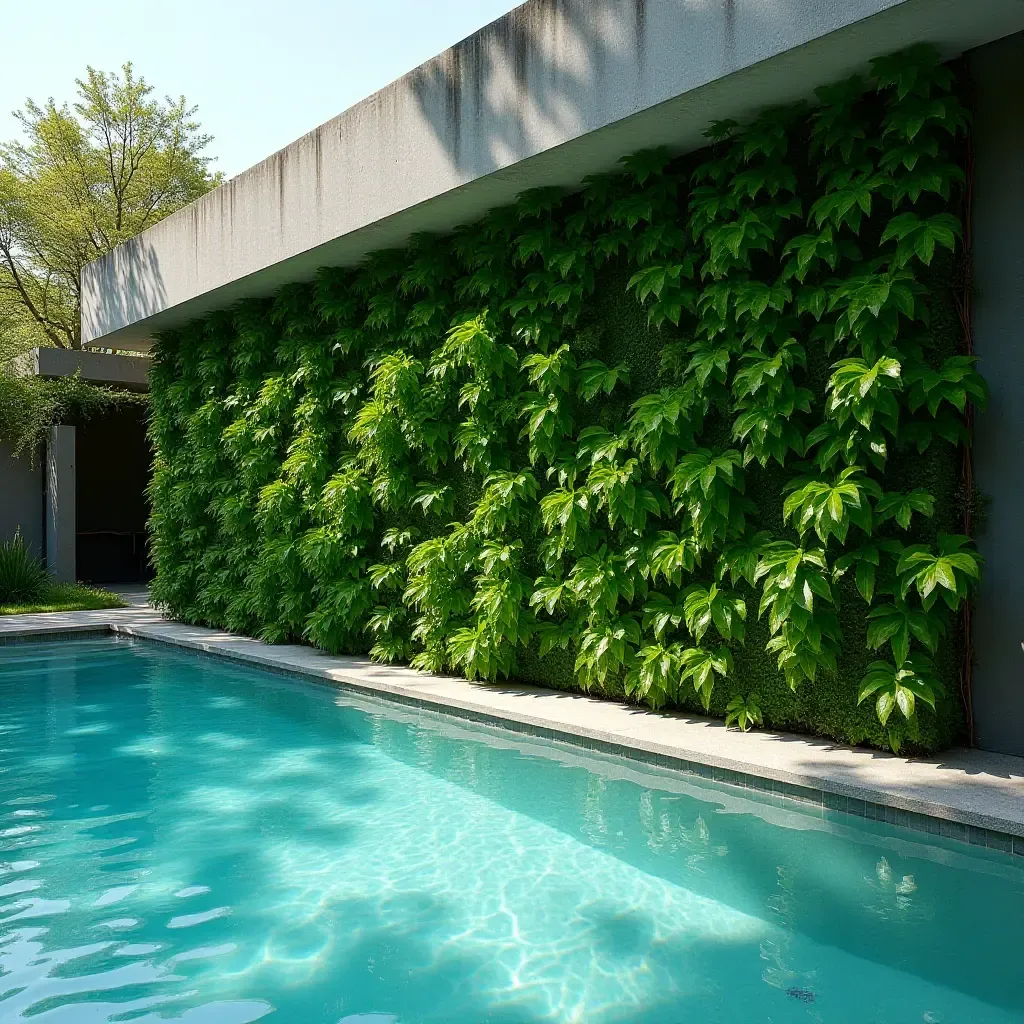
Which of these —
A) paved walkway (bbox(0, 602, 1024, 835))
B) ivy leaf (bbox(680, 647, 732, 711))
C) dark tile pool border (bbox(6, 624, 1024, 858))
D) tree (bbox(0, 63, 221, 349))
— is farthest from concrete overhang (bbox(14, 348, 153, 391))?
ivy leaf (bbox(680, 647, 732, 711))

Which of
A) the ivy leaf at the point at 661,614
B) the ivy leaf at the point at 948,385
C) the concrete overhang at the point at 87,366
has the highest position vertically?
the concrete overhang at the point at 87,366

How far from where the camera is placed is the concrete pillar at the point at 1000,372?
14.1 feet

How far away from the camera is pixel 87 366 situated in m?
13.2

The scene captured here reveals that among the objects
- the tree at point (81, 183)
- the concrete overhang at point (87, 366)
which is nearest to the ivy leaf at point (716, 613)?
the concrete overhang at point (87, 366)

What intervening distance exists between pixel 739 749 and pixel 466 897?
1.87m

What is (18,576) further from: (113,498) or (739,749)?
(739,749)

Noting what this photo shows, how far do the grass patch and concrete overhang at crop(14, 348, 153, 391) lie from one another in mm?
2985

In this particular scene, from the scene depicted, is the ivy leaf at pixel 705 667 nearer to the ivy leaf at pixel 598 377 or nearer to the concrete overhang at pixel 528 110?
the ivy leaf at pixel 598 377

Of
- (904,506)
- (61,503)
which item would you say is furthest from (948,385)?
(61,503)

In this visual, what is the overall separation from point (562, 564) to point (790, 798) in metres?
2.33

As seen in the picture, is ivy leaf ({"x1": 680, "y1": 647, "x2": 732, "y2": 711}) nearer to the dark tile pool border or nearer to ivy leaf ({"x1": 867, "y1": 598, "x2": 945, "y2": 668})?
the dark tile pool border

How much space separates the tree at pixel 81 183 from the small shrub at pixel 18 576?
10653 millimetres

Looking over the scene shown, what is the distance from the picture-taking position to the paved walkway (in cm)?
376

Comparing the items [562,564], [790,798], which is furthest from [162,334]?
[790,798]
